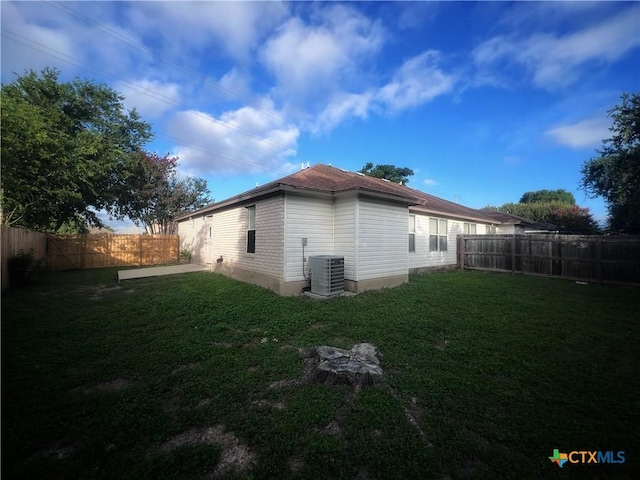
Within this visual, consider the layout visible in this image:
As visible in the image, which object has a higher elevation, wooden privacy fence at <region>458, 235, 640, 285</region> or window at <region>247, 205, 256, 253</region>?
window at <region>247, 205, 256, 253</region>

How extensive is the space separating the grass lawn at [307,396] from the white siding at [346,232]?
6.98 ft

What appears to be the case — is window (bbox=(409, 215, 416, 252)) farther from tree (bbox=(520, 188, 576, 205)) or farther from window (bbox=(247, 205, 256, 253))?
tree (bbox=(520, 188, 576, 205))

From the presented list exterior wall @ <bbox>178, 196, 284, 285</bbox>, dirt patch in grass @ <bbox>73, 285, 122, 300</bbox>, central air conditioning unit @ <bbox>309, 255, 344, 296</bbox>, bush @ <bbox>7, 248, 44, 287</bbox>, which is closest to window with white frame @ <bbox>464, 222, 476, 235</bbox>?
central air conditioning unit @ <bbox>309, 255, 344, 296</bbox>

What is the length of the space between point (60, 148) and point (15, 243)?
13.5 feet

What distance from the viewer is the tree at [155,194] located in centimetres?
2014

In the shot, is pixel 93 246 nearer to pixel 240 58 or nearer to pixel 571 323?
pixel 240 58

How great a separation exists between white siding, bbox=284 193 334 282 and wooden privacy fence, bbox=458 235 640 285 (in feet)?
29.0

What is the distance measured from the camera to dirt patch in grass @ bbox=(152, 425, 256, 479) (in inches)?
83.3

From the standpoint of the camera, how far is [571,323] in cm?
552

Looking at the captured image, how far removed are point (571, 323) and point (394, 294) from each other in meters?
3.74

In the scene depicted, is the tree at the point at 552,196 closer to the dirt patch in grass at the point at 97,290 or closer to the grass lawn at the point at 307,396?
the grass lawn at the point at 307,396

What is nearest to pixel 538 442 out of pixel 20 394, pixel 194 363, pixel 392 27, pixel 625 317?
pixel 194 363

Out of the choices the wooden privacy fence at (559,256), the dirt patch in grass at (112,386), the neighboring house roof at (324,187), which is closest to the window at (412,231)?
the neighboring house roof at (324,187)

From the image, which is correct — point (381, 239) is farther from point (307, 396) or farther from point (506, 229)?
point (506, 229)
